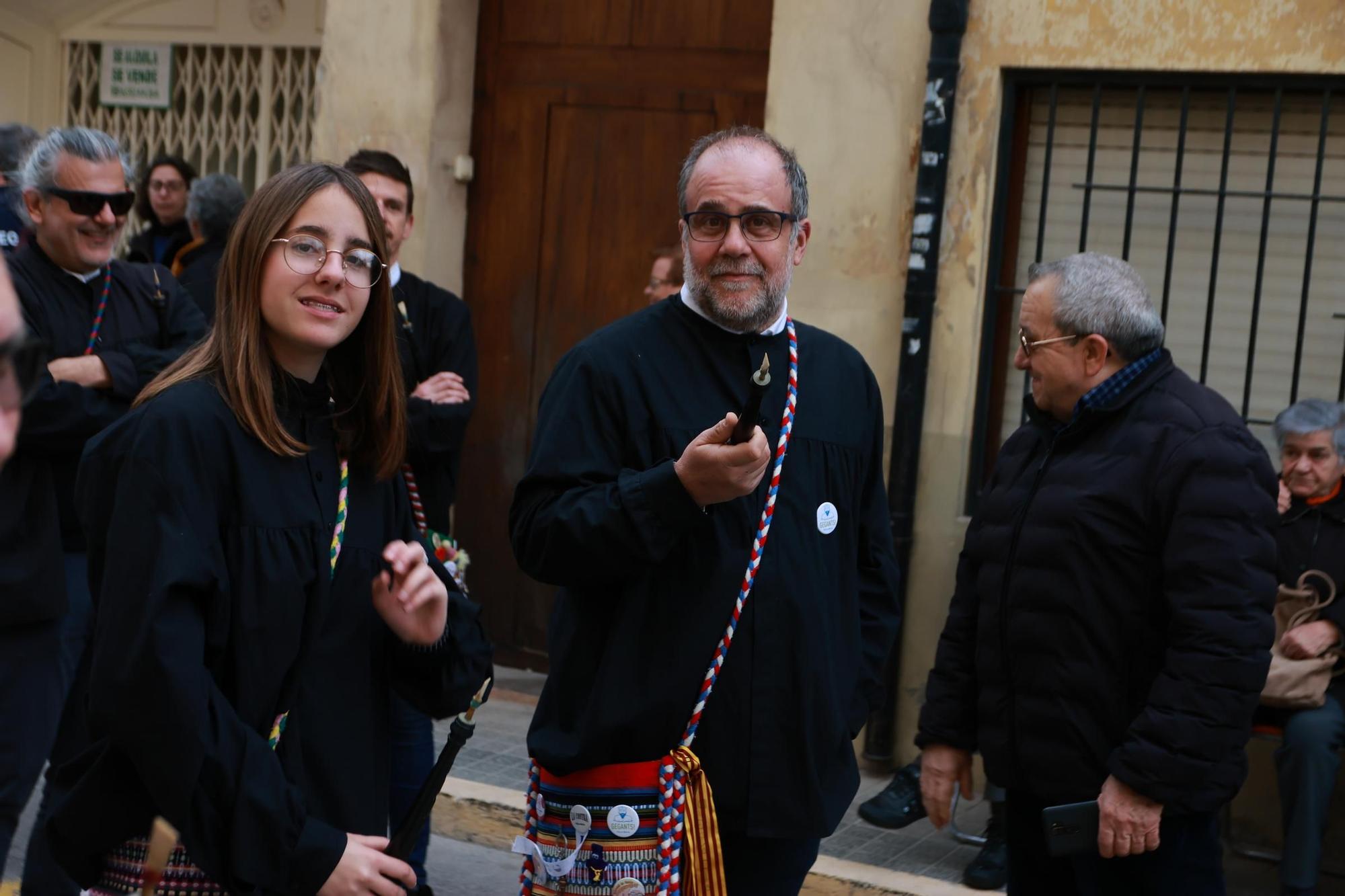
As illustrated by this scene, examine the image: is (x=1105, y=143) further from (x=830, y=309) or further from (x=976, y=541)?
(x=976, y=541)

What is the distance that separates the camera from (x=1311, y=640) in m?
4.89

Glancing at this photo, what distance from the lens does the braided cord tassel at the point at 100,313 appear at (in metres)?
4.29

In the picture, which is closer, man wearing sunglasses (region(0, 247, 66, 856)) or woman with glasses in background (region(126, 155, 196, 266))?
man wearing sunglasses (region(0, 247, 66, 856))

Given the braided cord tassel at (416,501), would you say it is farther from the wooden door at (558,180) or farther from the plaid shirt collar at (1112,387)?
the wooden door at (558,180)

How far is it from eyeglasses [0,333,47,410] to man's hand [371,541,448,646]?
1.03 m

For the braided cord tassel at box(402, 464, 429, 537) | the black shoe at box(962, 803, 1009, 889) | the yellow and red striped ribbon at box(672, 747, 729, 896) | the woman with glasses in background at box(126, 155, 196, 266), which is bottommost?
the black shoe at box(962, 803, 1009, 889)

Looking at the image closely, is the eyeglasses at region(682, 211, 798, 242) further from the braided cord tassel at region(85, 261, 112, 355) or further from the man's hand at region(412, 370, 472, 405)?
the braided cord tassel at region(85, 261, 112, 355)

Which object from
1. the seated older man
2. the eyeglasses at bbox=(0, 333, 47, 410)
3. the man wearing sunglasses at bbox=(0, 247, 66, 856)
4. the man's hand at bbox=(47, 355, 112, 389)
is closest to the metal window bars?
the man's hand at bbox=(47, 355, 112, 389)

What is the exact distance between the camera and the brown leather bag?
4863mm

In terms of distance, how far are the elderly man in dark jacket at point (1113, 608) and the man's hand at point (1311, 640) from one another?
156 cm

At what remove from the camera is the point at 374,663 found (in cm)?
262

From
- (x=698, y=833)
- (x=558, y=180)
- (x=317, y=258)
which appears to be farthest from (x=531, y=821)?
(x=558, y=180)

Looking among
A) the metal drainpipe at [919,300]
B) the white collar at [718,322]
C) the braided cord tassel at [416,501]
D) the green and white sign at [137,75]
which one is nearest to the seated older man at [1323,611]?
the metal drainpipe at [919,300]

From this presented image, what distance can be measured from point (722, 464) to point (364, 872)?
2.83 ft
